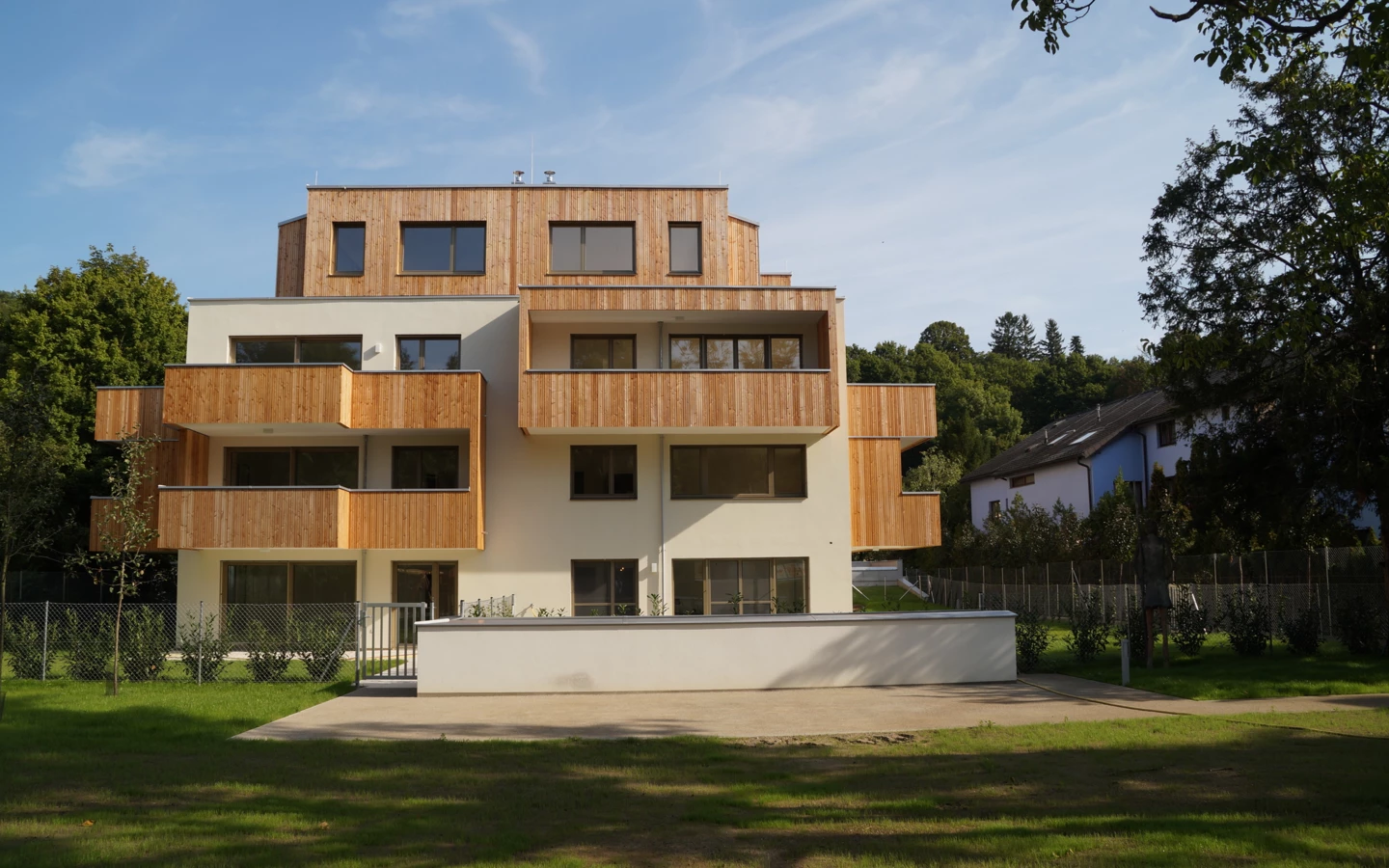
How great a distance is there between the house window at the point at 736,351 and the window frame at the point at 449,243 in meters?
5.68

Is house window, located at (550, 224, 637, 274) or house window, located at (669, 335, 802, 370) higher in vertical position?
house window, located at (550, 224, 637, 274)

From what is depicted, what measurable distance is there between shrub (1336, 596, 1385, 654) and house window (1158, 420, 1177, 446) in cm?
2403

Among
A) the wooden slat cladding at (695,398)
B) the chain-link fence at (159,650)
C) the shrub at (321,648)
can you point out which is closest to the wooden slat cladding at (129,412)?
the chain-link fence at (159,650)

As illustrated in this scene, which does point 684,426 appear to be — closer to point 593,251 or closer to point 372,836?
point 593,251

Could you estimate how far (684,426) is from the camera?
25.5 metres

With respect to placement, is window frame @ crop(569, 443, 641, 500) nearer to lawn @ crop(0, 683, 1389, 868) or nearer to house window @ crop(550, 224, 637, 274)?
house window @ crop(550, 224, 637, 274)

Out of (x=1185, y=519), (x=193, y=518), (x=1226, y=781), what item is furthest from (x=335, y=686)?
(x=1185, y=519)

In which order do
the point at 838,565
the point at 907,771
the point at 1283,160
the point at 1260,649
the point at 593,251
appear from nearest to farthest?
the point at 907,771, the point at 1283,160, the point at 1260,649, the point at 838,565, the point at 593,251

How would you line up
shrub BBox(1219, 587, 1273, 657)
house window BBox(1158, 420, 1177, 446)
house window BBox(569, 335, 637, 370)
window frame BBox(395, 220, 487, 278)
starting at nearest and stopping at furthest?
shrub BBox(1219, 587, 1273, 657) < house window BBox(569, 335, 637, 370) < window frame BBox(395, 220, 487, 278) < house window BBox(1158, 420, 1177, 446)

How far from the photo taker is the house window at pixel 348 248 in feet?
94.7

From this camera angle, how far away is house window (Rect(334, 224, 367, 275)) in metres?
28.9

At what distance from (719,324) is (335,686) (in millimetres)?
13595

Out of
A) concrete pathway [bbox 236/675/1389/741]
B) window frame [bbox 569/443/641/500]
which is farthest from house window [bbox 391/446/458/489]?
concrete pathway [bbox 236/675/1389/741]

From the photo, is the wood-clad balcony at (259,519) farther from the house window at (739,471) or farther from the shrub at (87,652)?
the shrub at (87,652)
